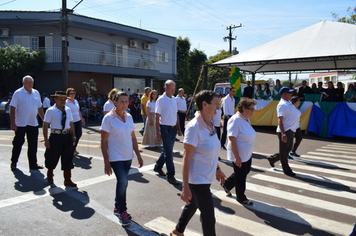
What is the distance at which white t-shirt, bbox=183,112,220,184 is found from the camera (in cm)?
301

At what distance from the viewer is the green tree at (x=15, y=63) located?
20312 mm

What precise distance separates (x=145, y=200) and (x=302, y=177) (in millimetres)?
3684

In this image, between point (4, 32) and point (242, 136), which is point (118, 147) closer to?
point (242, 136)

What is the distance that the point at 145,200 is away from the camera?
4.80m

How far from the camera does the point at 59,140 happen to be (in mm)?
5363

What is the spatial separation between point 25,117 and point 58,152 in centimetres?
163

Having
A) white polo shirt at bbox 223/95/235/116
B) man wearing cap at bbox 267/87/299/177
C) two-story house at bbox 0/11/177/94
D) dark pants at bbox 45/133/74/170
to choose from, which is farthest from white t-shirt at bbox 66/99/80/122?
two-story house at bbox 0/11/177/94

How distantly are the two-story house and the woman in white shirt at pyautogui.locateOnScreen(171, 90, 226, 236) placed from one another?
65.3 feet

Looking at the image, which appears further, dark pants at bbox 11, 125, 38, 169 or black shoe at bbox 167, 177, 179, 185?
dark pants at bbox 11, 125, 38, 169

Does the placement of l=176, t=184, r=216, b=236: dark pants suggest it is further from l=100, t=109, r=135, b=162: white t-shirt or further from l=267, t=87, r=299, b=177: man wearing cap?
l=267, t=87, r=299, b=177: man wearing cap

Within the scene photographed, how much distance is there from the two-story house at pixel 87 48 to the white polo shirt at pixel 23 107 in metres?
15.7

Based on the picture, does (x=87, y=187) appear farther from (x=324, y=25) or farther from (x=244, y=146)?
(x=324, y=25)

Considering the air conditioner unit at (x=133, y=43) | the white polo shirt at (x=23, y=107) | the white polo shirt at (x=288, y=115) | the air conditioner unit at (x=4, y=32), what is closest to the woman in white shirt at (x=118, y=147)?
the white polo shirt at (x=23, y=107)

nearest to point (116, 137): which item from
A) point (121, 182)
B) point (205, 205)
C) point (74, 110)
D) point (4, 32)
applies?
point (121, 182)
